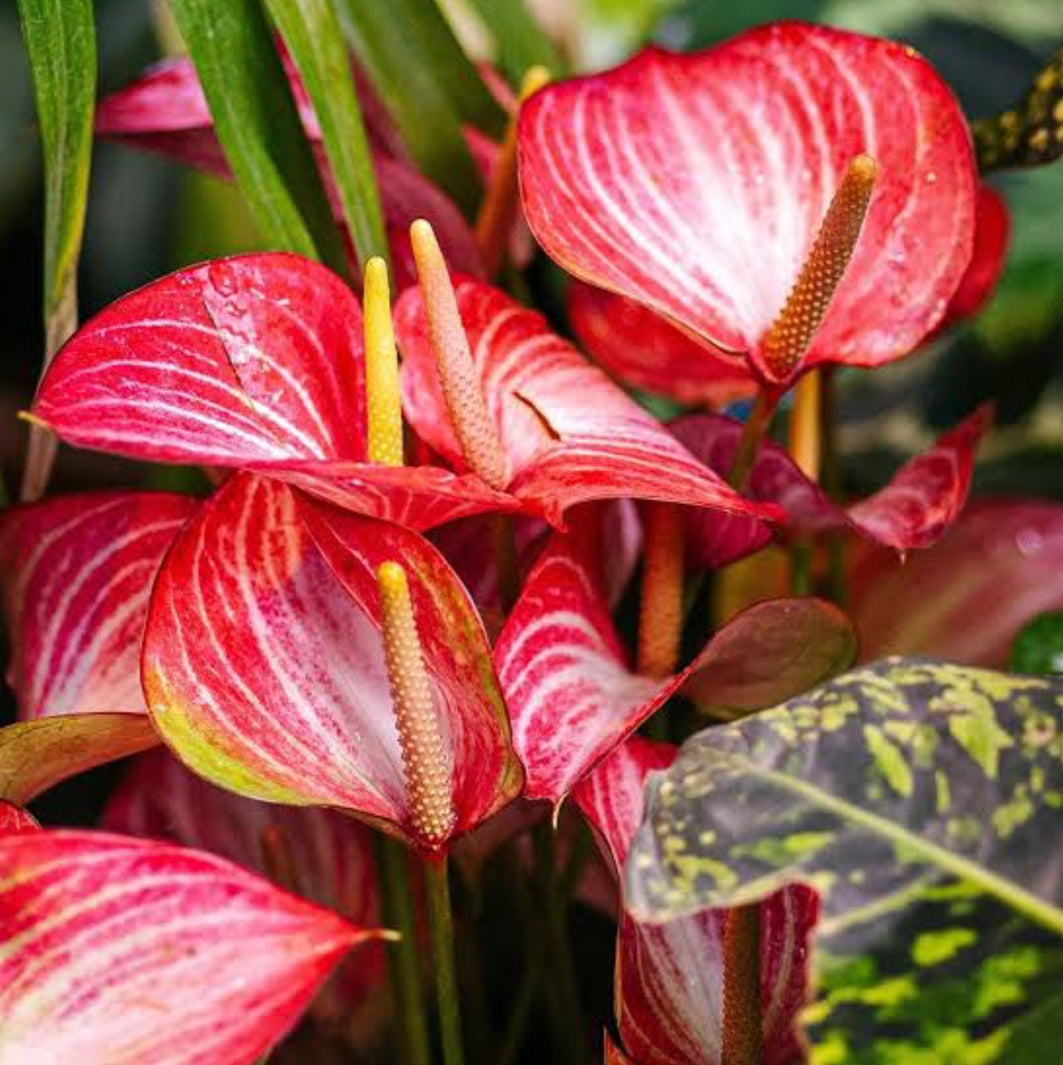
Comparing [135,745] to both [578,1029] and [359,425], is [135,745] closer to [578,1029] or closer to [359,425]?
[359,425]

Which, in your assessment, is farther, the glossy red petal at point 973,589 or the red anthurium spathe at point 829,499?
the glossy red petal at point 973,589

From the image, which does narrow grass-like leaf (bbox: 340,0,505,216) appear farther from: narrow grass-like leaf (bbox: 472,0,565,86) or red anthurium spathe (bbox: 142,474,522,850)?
red anthurium spathe (bbox: 142,474,522,850)

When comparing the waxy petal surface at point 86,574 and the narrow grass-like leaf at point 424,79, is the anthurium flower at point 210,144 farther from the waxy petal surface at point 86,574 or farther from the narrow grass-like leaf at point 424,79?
the waxy petal surface at point 86,574

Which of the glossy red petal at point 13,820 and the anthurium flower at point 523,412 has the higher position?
the anthurium flower at point 523,412

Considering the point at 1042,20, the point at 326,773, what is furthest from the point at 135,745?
the point at 1042,20

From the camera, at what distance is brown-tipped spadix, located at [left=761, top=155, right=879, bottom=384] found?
0.41 metres

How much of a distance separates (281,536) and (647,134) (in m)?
0.18

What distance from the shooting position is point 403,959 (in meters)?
0.49

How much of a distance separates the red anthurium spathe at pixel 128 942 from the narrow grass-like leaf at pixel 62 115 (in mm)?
176

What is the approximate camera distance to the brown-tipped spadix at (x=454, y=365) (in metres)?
0.40

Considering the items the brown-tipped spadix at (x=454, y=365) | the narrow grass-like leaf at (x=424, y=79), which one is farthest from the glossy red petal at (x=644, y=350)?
the brown-tipped spadix at (x=454, y=365)

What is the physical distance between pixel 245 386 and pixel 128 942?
0.16 meters

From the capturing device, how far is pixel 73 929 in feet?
1.07

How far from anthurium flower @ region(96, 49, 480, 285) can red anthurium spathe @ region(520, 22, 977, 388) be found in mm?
77
